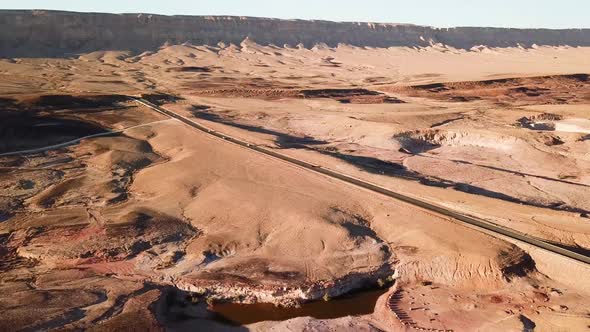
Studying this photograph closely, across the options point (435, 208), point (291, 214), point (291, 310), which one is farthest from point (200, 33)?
point (291, 310)

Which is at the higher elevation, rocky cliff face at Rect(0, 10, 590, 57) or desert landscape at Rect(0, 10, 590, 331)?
rocky cliff face at Rect(0, 10, 590, 57)

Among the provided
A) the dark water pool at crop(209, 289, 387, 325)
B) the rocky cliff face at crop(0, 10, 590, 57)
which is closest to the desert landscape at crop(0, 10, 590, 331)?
the dark water pool at crop(209, 289, 387, 325)

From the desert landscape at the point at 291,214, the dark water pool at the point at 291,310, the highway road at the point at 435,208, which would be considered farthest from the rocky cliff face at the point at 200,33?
the dark water pool at the point at 291,310

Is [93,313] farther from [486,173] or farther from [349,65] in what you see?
[349,65]

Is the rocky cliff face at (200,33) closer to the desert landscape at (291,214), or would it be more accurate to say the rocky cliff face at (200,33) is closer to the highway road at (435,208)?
the desert landscape at (291,214)

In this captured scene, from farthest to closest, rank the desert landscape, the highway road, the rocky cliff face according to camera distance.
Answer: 1. the rocky cliff face
2. the highway road
3. the desert landscape

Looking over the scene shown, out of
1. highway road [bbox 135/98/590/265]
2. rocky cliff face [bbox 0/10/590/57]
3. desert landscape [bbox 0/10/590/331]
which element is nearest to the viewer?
desert landscape [bbox 0/10/590/331]

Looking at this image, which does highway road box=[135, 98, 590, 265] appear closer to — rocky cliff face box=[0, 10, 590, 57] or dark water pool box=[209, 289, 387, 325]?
dark water pool box=[209, 289, 387, 325]

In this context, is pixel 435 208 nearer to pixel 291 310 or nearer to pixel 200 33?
pixel 291 310
